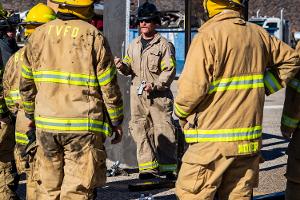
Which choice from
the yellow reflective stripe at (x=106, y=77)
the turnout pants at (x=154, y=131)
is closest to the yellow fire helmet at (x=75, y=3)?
the yellow reflective stripe at (x=106, y=77)

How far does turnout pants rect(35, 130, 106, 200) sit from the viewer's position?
211 inches

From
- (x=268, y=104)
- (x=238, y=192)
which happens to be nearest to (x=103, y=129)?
(x=238, y=192)

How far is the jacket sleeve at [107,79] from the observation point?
17.6 feet

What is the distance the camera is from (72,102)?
5.35 meters

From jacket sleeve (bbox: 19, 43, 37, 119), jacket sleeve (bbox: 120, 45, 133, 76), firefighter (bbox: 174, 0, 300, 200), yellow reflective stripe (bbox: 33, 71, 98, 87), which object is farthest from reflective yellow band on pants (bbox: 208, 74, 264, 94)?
jacket sleeve (bbox: 120, 45, 133, 76)

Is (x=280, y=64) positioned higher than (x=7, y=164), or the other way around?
(x=280, y=64)

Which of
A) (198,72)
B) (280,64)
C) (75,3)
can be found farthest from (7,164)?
(280,64)

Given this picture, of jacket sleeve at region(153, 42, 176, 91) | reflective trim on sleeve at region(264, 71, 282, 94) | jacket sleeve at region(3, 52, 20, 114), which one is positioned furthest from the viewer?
jacket sleeve at region(153, 42, 176, 91)

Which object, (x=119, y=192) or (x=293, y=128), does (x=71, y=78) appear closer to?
(x=293, y=128)

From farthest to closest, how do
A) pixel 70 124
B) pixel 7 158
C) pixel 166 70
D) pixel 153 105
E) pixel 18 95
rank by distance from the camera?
pixel 153 105, pixel 166 70, pixel 7 158, pixel 18 95, pixel 70 124

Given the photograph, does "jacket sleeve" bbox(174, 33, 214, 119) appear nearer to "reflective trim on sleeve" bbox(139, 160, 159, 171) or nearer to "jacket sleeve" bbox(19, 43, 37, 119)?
"jacket sleeve" bbox(19, 43, 37, 119)

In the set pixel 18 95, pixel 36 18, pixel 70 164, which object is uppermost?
pixel 36 18

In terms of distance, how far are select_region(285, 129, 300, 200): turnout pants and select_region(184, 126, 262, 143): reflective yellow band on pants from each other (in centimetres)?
76

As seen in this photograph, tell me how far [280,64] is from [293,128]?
66 cm
